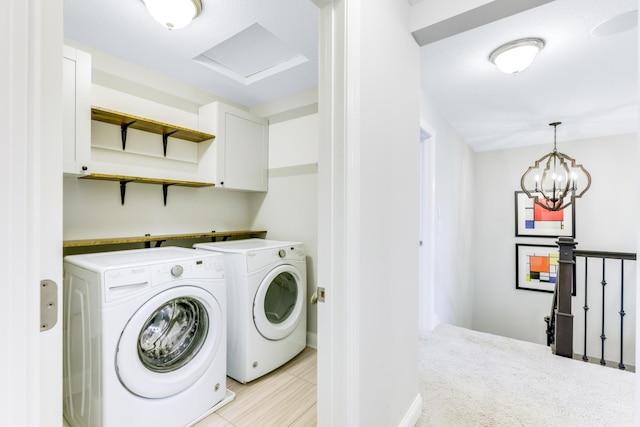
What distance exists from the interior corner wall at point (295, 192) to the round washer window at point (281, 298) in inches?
9.7

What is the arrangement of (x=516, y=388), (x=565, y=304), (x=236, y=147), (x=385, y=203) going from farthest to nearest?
(x=236, y=147), (x=565, y=304), (x=516, y=388), (x=385, y=203)

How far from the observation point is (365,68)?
1113 mm

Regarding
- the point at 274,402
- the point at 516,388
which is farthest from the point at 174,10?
the point at 516,388

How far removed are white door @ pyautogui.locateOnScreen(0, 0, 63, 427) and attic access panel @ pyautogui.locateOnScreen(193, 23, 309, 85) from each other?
1.60 meters

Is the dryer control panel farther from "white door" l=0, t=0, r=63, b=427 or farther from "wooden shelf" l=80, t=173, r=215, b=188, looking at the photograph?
"white door" l=0, t=0, r=63, b=427

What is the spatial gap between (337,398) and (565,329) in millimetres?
2321

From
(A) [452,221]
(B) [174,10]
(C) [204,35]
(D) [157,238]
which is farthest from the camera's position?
(A) [452,221]

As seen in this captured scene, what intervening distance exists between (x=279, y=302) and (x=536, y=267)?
4085 mm

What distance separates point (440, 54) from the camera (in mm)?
2100

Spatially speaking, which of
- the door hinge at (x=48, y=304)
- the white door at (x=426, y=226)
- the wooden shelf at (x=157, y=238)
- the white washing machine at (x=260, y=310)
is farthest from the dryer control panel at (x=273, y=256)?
the door hinge at (x=48, y=304)

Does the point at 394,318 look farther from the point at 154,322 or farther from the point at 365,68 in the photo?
the point at 154,322

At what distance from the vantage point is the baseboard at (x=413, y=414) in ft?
4.83

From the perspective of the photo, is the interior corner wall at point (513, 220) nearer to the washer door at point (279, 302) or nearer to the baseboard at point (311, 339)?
the baseboard at point (311, 339)

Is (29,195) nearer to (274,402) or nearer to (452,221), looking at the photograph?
(274,402)
